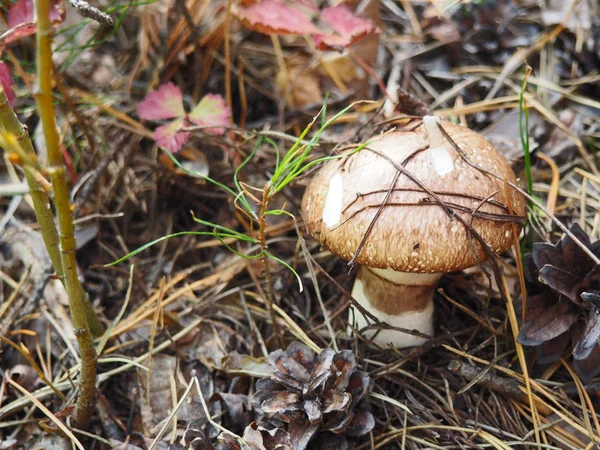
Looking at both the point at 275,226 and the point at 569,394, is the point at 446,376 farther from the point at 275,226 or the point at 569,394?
the point at 275,226

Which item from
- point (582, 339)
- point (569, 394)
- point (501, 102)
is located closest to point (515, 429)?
point (569, 394)

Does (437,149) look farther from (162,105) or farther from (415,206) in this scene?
(162,105)

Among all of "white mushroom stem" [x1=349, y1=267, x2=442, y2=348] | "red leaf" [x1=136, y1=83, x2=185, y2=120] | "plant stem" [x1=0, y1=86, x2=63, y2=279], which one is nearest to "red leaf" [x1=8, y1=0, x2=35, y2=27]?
"plant stem" [x1=0, y1=86, x2=63, y2=279]

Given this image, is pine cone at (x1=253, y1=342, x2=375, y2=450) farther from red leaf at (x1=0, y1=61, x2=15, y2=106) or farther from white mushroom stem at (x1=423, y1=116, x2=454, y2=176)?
red leaf at (x1=0, y1=61, x2=15, y2=106)

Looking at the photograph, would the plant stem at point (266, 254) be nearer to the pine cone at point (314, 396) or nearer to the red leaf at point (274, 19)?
the pine cone at point (314, 396)

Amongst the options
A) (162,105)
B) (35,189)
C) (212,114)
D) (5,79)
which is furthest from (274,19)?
(35,189)

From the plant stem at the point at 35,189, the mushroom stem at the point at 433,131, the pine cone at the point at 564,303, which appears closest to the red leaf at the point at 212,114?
the plant stem at the point at 35,189
